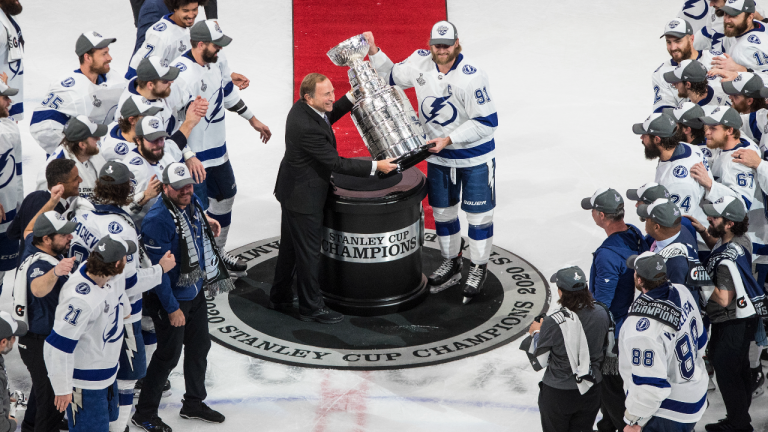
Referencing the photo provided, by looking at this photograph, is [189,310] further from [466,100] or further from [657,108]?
[657,108]

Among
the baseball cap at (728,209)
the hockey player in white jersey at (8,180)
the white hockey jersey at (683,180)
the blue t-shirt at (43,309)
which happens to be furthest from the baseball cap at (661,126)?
the hockey player in white jersey at (8,180)

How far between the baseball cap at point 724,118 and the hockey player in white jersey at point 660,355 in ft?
5.63

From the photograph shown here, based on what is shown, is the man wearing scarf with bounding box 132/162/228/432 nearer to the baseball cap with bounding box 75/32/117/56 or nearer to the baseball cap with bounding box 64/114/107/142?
the baseball cap with bounding box 64/114/107/142

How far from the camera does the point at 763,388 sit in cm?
593

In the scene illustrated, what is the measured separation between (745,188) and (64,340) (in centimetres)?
424

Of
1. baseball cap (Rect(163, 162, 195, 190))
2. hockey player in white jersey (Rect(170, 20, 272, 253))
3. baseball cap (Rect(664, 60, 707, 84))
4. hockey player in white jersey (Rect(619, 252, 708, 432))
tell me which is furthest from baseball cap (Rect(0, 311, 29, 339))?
baseball cap (Rect(664, 60, 707, 84))

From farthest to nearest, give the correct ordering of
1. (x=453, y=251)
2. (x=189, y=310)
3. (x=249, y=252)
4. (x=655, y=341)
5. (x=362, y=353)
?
(x=249, y=252) → (x=453, y=251) → (x=362, y=353) → (x=189, y=310) → (x=655, y=341)

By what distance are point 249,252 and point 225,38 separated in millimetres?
1984

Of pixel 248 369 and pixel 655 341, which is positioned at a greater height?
pixel 655 341

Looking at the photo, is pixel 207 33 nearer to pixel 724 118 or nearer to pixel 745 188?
pixel 724 118

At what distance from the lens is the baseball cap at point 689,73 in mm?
6676

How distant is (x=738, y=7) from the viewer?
7.33m

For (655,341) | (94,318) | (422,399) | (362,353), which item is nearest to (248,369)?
(362,353)

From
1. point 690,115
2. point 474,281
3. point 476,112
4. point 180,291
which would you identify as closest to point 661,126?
point 690,115
